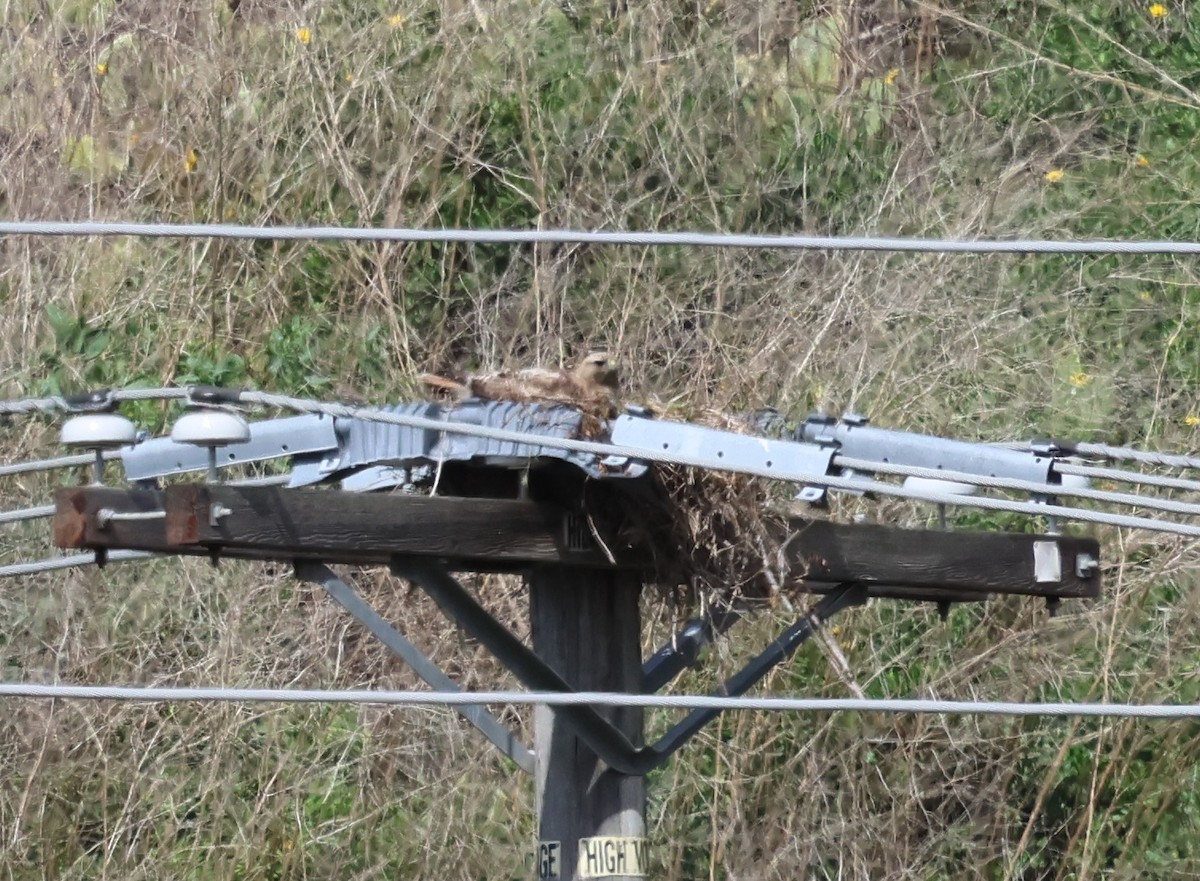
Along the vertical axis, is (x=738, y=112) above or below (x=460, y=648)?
above

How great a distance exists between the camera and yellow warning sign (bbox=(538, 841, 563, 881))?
4.26 m

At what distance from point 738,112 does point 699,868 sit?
10.3ft

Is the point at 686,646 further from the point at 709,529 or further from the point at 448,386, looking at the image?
the point at 448,386

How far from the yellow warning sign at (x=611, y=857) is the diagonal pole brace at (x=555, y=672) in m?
0.15

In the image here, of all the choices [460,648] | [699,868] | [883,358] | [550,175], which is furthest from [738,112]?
[699,868]

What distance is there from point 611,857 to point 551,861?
0.13m

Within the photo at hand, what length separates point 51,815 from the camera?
23.9 feet

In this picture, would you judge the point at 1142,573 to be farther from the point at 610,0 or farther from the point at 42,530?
the point at 42,530

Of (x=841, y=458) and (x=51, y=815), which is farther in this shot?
(x=51, y=815)

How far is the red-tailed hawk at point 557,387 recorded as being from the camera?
383cm

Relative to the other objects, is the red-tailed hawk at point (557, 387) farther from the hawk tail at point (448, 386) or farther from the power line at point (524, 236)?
the power line at point (524, 236)

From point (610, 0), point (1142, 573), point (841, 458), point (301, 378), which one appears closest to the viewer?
point (841, 458)

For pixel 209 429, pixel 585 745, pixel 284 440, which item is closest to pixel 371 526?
pixel 209 429

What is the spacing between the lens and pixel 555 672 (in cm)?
417
